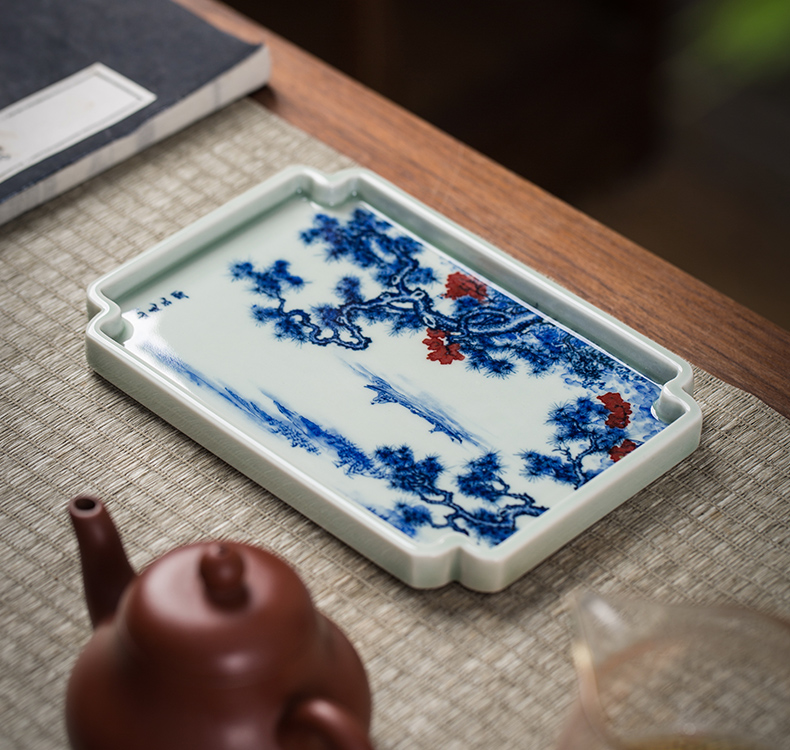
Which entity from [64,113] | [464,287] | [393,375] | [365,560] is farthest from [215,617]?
[64,113]

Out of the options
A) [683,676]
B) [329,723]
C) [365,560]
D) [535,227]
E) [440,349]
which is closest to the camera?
[329,723]

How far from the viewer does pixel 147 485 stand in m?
0.77

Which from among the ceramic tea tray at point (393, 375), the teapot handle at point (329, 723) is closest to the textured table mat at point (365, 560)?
the ceramic tea tray at point (393, 375)

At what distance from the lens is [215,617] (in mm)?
513

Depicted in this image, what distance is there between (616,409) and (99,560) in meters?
0.38

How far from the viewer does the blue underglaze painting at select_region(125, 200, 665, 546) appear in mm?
743

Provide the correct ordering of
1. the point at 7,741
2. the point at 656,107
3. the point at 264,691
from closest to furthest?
the point at 264,691, the point at 7,741, the point at 656,107

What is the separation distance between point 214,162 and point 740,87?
1384 mm

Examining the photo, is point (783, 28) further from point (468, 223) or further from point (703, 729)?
point (703, 729)

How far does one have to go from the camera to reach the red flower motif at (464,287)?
888mm

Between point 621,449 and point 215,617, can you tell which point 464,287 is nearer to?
point 621,449

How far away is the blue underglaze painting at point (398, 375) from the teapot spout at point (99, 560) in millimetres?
181

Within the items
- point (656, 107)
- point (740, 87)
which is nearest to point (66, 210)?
point (656, 107)

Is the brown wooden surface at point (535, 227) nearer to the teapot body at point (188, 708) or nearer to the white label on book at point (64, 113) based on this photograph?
the white label on book at point (64, 113)
